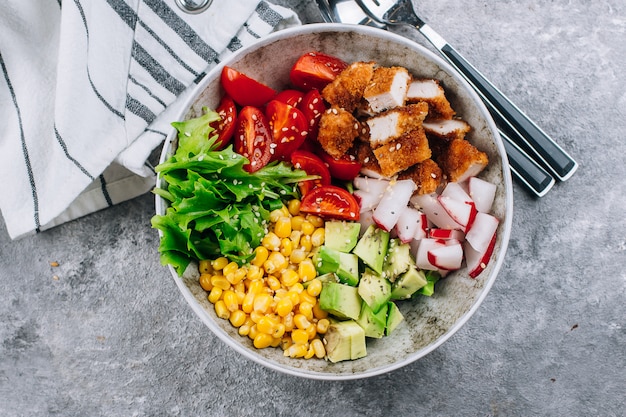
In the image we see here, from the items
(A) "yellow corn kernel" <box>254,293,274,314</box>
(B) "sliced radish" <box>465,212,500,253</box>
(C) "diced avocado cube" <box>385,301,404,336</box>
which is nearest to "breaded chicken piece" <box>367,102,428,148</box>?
(B) "sliced radish" <box>465,212,500,253</box>

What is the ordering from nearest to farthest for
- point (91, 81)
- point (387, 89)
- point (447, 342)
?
point (387, 89)
point (91, 81)
point (447, 342)

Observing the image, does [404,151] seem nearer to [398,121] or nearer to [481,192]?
[398,121]

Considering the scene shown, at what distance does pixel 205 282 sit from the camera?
2.33 m

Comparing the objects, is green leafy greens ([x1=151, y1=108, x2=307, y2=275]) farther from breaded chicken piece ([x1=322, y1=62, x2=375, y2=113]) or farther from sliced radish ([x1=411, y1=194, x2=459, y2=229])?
sliced radish ([x1=411, y1=194, x2=459, y2=229])

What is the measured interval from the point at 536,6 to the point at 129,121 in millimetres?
2041

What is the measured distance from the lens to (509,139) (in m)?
2.62

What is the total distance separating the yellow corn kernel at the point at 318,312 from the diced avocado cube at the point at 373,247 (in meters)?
0.27

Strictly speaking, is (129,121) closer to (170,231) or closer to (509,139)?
(170,231)

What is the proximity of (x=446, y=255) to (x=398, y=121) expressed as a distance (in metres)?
0.56

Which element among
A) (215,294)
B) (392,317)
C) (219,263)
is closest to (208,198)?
(219,263)

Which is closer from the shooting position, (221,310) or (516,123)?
(221,310)

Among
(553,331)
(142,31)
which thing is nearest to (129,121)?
(142,31)

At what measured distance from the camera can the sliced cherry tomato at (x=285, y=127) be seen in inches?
90.3

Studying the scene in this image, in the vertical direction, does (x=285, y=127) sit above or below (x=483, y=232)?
above
